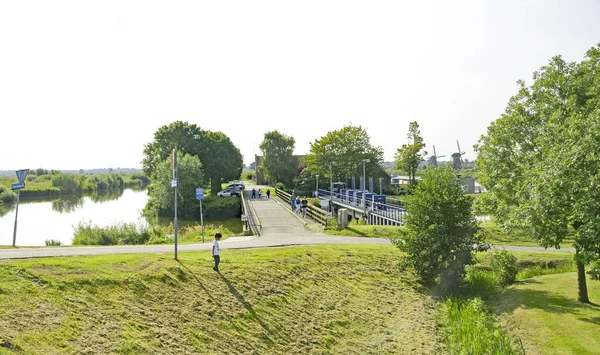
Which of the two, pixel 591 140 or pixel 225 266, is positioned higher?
pixel 591 140

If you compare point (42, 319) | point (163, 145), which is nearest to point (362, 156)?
point (163, 145)

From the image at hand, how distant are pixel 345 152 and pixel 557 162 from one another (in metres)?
48.7

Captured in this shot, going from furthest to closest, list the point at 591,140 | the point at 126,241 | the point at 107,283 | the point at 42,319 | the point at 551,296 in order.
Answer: the point at 126,241 → the point at 551,296 → the point at 107,283 → the point at 591,140 → the point at 42,319

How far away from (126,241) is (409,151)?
45359 millimetres

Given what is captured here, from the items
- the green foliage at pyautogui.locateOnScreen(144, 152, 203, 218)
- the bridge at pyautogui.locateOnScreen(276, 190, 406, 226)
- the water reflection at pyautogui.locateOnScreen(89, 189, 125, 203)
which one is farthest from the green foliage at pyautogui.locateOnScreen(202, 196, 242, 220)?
the water reflection at pyautogui.locateOnScreen(89, 189, 125, 203)

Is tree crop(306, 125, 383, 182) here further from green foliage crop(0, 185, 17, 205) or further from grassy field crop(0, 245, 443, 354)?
green foliage crop(0, 185, 17, 205)

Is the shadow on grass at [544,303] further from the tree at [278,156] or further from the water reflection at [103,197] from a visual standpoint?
the water reflection at [103,197]

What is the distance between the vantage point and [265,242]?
74.1 ft

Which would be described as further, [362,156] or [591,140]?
[362,156]

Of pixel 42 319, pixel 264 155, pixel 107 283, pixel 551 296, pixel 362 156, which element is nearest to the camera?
pixel 42 319

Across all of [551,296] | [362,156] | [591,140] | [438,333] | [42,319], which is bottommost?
[438,333]

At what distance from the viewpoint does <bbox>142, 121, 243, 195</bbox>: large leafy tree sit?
212ft

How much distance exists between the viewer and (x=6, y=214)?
5153cm

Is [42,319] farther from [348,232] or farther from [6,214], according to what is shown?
[6,214]
